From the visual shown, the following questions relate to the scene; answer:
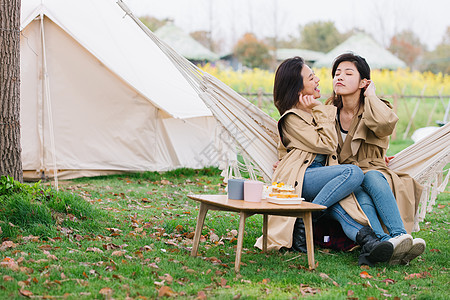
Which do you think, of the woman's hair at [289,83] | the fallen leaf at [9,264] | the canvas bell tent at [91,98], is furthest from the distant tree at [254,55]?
the fallen leaf at [9,264]

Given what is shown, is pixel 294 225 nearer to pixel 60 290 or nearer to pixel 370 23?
pixel 60 290

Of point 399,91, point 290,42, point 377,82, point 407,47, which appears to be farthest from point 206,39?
point 399,91

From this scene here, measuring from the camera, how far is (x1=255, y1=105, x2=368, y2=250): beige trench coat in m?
3.19

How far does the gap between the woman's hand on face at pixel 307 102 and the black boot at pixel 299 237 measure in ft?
2.29

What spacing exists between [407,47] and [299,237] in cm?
3109

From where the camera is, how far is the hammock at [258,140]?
345cm

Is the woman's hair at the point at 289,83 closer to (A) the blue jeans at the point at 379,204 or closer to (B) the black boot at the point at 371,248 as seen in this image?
(A) the blue jeans at the point at 379,204

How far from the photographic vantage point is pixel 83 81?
6.23 meters

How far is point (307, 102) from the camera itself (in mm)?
3377

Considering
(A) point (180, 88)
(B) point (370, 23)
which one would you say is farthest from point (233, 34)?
(A) point (180, 88)

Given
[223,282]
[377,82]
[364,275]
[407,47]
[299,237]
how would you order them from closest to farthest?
[223,282]
[364,275]
[299,237]
[377,82]
[407,47]

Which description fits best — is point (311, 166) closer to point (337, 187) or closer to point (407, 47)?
point (337, 187)

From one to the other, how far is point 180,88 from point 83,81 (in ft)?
4.24

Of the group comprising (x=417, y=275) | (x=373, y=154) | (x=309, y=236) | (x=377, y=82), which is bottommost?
(x=417, y=275)
